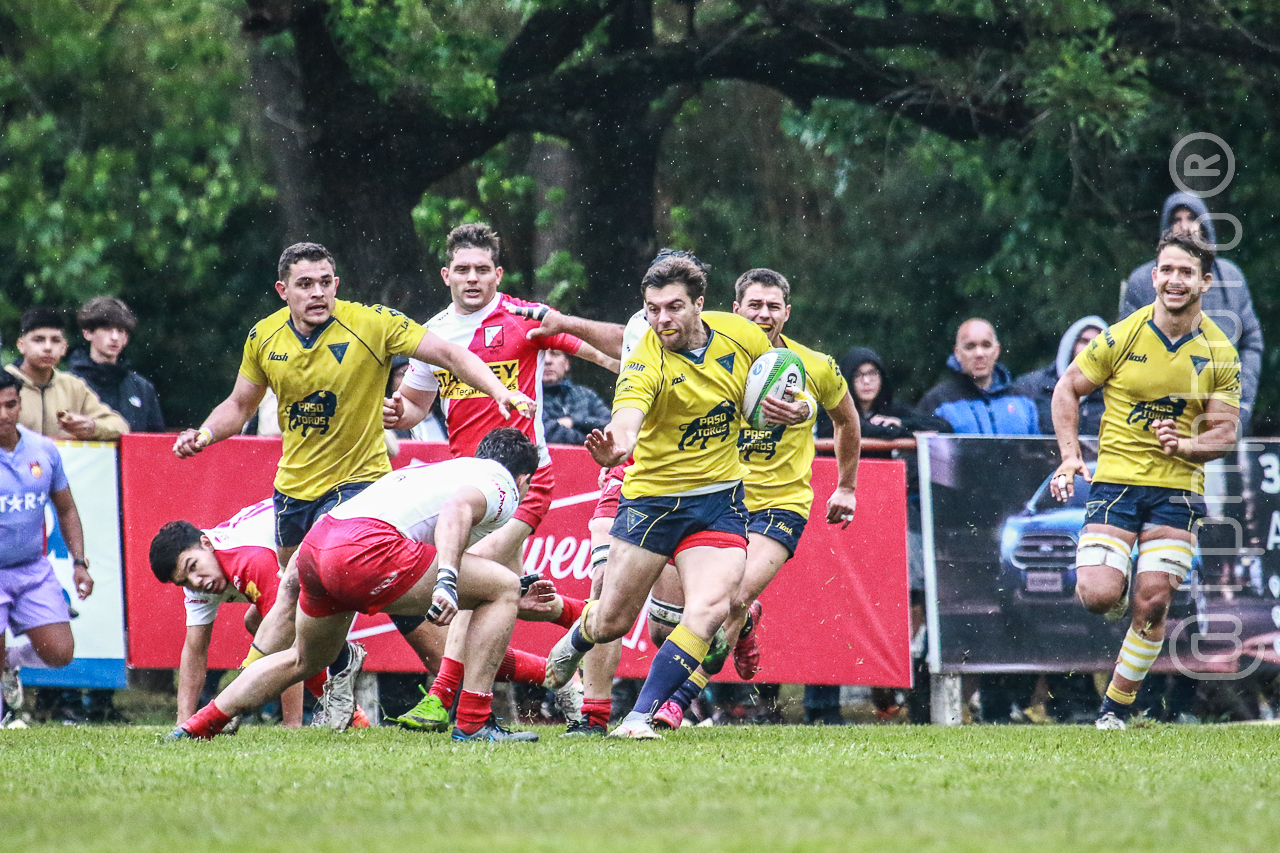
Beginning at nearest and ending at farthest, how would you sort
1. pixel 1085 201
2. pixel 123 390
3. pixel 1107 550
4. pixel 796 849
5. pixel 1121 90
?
pixel 796 849 < pixel 1107 550 < pixel 123 390 < pixel 1121 90 < pixel 1085 201

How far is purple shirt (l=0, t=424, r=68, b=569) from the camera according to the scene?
9.17m

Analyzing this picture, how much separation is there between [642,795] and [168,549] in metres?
4.13

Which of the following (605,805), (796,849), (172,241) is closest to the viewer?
(796,849)

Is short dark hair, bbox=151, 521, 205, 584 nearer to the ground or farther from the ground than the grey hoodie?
nearer to the ground

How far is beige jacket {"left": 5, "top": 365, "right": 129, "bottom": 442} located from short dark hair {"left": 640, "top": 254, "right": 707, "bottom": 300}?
14.2 feet

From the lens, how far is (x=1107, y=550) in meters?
8.40

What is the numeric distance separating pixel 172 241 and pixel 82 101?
197cm

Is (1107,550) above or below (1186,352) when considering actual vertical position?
below

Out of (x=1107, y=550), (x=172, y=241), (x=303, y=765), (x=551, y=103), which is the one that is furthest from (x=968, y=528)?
(x=172, y=241)

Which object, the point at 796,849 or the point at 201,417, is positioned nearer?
the point at 796,849

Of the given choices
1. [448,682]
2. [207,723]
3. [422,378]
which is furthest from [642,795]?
[422,378]

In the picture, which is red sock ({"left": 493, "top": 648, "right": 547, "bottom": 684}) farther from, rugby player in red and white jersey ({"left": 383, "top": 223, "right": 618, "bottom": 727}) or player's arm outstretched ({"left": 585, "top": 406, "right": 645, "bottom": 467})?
player's arm outstretched ({"left": 585, "top": 406, "right": 645, "bottom": 467})

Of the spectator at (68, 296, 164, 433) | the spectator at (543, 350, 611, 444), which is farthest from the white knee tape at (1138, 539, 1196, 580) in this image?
the spectator at (68, 296, 164, 433)

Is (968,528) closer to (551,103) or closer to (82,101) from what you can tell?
(551,103)
